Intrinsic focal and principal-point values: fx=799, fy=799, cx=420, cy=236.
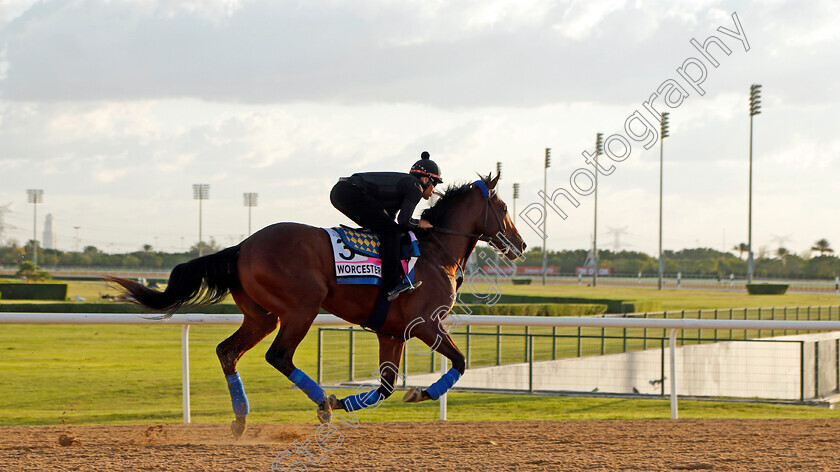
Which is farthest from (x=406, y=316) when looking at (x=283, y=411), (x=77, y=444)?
(x=283, y=411)

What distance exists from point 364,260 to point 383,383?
696 mm

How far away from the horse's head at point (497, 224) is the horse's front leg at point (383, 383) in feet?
3.10

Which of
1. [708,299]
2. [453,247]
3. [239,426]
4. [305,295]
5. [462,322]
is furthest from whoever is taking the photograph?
[708,299]

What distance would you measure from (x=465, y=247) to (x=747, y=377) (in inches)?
330

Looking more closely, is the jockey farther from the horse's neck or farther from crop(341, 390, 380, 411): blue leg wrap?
crop(341, 390, 380, 411): blue leg wrap

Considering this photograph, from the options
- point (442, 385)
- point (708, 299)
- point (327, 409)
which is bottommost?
point (708, 299)

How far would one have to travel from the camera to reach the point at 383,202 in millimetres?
4699

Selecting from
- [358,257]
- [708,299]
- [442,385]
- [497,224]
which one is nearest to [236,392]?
[358,257]

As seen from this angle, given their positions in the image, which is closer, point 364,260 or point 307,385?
point 307,385

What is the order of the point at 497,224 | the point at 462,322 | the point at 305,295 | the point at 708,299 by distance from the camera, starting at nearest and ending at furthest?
the point at 305,295 → the point at 497,224 → the point at 462,322 → the point at 708,299

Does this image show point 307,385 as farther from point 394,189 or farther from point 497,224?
point 497,224

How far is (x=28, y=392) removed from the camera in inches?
348

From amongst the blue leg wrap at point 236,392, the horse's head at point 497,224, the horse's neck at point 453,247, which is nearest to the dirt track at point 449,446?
the blue leg wrap at point 236,392

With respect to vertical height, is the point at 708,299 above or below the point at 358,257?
below
